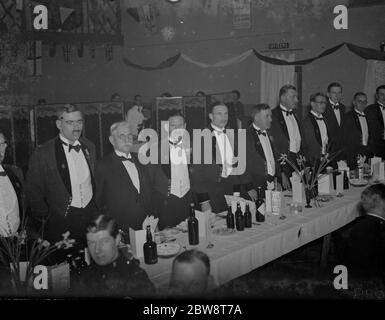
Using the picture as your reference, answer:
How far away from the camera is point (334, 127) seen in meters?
4.29

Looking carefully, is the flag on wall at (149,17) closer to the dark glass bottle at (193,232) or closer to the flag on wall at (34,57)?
the flag on wall at (34,57)

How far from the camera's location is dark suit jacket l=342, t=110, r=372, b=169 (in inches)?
164

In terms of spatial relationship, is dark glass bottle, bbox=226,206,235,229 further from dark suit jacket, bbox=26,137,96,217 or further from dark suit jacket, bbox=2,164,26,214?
dark suit jacket, bbox=2,164,26,214

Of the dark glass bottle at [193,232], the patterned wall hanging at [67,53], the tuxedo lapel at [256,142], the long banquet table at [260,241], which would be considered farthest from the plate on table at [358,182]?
the patterned wall hanging at [67,53]

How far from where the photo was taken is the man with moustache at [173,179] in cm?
384

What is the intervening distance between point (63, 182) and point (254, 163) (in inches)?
71.7

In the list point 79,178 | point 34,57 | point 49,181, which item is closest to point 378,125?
point 79,178

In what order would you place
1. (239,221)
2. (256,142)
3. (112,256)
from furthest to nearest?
1. (256,142)
2. (239,221)
3. (112,256)

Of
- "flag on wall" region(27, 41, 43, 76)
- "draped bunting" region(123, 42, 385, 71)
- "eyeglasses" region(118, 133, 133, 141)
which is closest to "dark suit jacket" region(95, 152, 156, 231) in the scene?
"eyeglasses" region(118, 133, 133, 141)

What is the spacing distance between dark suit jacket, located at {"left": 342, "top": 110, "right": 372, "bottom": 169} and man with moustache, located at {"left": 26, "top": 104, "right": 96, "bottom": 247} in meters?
Result: 2.54

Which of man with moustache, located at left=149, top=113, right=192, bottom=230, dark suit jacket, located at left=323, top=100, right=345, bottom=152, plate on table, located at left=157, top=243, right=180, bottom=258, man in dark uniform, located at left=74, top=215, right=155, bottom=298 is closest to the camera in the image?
man in dark uniform, located at left=74, top=215, right=155, bottom=298

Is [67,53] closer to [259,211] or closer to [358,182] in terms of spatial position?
[259,211]

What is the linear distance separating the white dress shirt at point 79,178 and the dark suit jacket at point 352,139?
259 centimetres

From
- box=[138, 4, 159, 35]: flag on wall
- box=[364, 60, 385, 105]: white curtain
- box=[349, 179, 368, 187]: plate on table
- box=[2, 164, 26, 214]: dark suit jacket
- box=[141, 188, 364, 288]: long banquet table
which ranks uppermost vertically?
box=[138, 4, 159, 35]: flag on wall
